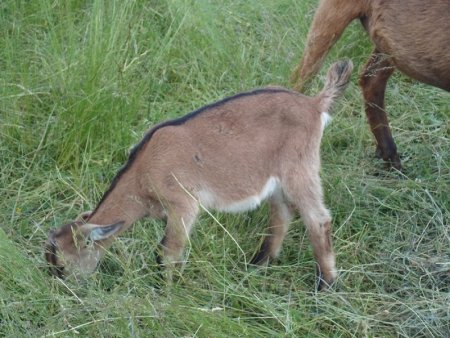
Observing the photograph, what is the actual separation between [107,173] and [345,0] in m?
1.67

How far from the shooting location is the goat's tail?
5.43 metres

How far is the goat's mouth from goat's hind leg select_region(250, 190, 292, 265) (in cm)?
104

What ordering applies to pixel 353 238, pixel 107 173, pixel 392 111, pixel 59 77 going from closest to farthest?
pixel 353 238 → pixel 107 173 → pixel 59 77 → pixel 392 111

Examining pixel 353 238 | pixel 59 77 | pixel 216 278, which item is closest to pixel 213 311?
pixel 216 278

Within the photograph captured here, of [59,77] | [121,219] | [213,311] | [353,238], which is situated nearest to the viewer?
[213,311]

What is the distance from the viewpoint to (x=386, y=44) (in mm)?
6254

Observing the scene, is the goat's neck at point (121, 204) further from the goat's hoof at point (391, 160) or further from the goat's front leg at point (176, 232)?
the goat's hoof at point (391, 160)

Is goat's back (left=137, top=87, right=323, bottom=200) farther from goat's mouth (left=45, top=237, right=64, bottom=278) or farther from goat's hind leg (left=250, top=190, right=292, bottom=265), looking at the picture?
goat's mouth (left=45, top=237, right=64, bottom=278)

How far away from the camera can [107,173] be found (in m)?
6.04

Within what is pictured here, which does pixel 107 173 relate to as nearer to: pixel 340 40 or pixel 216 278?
pixel 216 278

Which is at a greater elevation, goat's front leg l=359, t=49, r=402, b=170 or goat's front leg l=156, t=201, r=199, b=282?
goat's front leg l=156, t=201, r=199, b=282

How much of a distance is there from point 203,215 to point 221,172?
0.40m

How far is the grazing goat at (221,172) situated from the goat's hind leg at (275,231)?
140 millimetres

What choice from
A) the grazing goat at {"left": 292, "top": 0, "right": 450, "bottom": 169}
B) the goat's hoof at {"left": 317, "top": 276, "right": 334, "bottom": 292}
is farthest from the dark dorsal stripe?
the grazing goat at {"left": 292, "top": 0, "right": 450, "bottom": 169}
